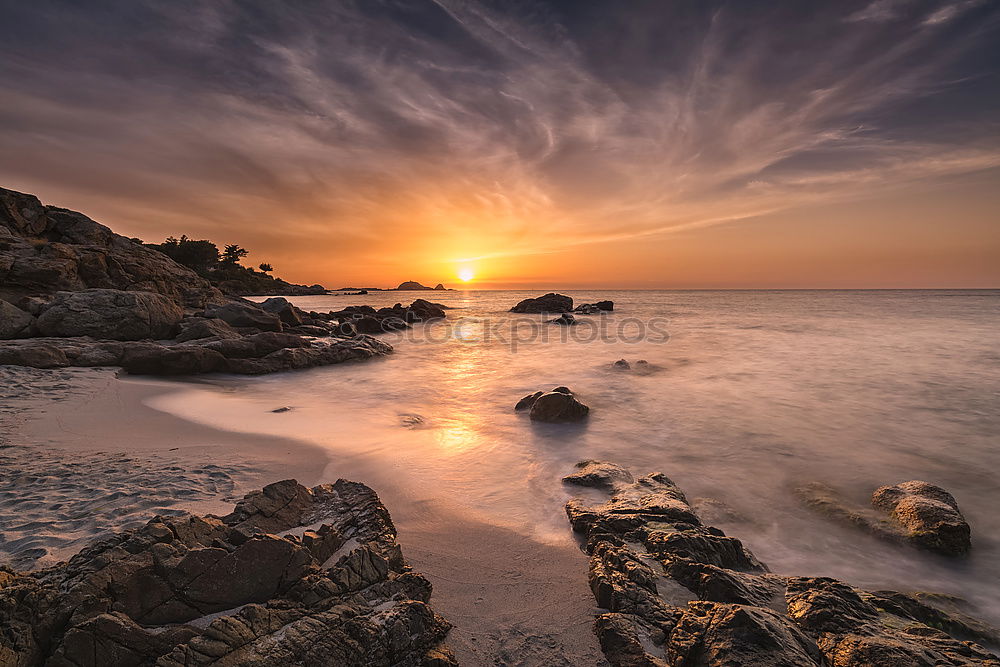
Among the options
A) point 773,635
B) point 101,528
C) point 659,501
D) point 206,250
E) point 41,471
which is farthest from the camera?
point 206,250

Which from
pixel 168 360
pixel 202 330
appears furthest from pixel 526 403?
pixel 202 330

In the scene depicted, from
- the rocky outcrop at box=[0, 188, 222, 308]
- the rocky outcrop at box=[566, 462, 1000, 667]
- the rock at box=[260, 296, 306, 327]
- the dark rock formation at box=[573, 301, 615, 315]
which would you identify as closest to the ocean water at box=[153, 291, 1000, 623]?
the rocky outcrop at box=[566, 462, 1000, 667]

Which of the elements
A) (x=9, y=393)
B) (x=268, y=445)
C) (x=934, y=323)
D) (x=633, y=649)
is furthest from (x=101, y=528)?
(x=934, y=323)

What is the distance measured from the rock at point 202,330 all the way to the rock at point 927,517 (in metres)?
15.2

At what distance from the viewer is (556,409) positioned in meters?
8.12

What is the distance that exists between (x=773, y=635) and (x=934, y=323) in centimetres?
3881

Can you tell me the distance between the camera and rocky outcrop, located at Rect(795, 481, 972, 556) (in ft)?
13.4

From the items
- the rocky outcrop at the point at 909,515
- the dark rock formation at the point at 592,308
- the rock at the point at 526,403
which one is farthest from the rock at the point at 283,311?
the dark rock formation at the point at 592,308

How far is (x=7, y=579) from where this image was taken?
2123 millimetres

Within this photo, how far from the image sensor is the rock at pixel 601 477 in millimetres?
5129

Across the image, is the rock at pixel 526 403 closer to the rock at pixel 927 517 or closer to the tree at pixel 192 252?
the rock at pixel 927 517

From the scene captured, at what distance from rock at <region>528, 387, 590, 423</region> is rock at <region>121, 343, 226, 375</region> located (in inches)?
324

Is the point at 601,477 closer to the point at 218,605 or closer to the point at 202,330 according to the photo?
the point at 218,605

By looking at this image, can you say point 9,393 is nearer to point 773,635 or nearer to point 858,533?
point 773,635
